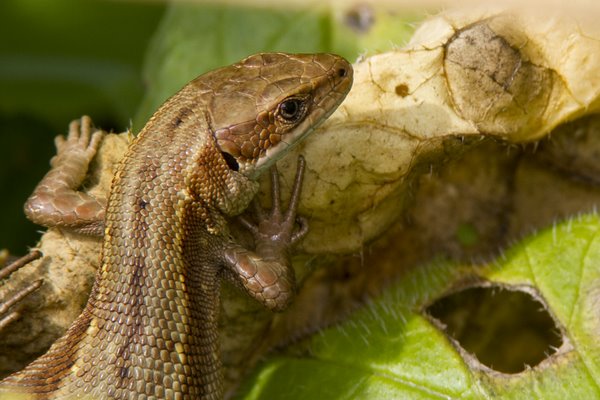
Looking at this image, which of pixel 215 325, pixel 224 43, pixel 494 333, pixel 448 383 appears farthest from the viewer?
pixel 224 43

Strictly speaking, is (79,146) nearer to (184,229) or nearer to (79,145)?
(79,145)

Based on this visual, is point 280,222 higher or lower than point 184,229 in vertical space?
lower

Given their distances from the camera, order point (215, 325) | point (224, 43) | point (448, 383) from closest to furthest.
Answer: point (448, 383), point (215, 325), point (224, 43)

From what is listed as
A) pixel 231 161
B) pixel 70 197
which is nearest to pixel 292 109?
pixel 231 161

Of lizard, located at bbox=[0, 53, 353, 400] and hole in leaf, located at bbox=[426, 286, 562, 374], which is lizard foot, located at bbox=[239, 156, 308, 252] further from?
hole in leaf, located at bbox=[426, 286, 562, 374]

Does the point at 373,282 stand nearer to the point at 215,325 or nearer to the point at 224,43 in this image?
the point at 215,325

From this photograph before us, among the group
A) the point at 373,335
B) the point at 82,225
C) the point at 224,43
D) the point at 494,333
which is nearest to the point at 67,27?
the point at 224,43
